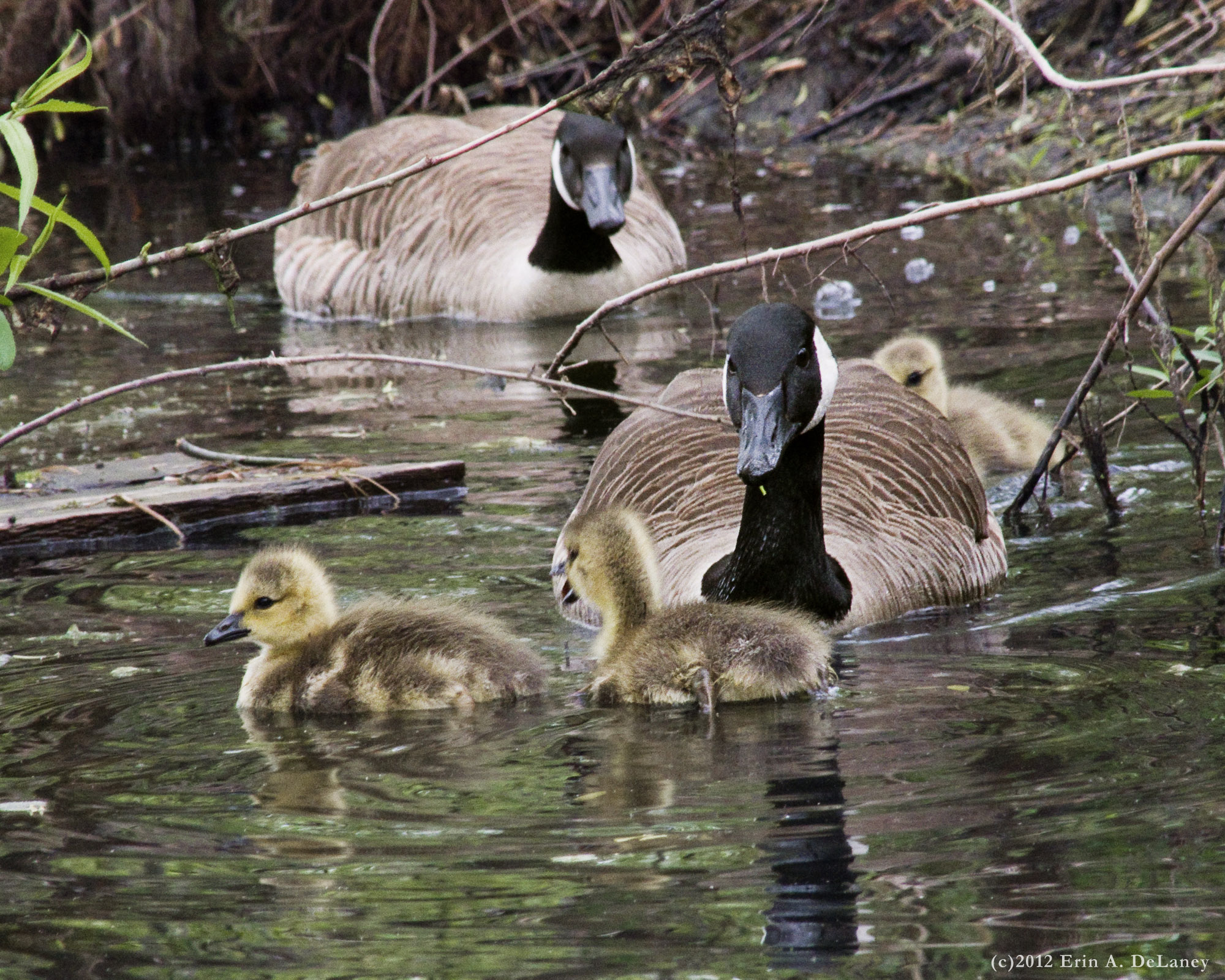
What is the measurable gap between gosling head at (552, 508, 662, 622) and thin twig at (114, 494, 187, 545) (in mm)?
2197

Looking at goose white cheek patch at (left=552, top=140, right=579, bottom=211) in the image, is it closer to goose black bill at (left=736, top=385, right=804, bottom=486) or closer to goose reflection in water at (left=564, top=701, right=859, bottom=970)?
goose black bill at (left=736, top=385, right=804, bottom=486)

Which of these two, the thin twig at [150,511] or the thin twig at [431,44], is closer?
the thin twig at [150,511]

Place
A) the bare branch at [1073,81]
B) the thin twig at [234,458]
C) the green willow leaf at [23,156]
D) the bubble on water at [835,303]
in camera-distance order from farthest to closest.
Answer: the bubble on water at [835,303]
the thin twig at [234,458]
the bare branch at [1073,81]
the green willow leaf at [23,156]

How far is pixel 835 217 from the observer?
43.8 ft

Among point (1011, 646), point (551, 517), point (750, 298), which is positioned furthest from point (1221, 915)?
point (750, 298)

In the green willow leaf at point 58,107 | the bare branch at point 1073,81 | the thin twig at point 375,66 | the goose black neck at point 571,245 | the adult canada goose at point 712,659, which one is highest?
the thin twig at point 375,66

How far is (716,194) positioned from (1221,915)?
12.9 meters

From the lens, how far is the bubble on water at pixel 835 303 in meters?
10.8

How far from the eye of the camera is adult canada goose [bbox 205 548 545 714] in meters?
5.01

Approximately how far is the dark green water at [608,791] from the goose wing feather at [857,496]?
187 millimetres

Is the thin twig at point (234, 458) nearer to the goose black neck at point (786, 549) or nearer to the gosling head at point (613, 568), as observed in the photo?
the gosling head at point (613, 568)

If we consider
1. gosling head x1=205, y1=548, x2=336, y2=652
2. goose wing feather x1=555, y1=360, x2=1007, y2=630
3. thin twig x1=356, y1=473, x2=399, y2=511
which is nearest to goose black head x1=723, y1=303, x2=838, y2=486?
goose wing feather x1=555, y1=360, x2=1007, y2=630

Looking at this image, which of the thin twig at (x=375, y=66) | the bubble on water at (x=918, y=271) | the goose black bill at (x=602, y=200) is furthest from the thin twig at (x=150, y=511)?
the thin twig at (x=375, y=66)

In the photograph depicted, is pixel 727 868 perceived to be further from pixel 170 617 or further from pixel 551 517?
pixel 551 517
